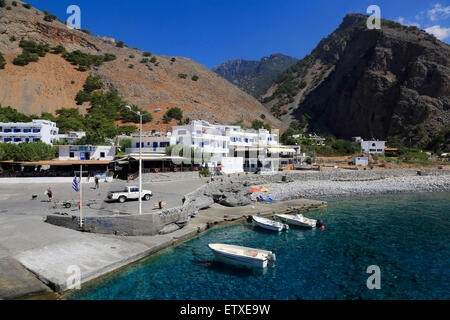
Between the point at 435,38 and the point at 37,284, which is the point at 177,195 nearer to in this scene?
the point at 37,284

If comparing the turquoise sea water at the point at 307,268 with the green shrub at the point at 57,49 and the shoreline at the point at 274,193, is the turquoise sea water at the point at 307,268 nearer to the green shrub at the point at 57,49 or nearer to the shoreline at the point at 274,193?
the shoreline at the point at 274,193

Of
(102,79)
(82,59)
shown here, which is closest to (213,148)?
(102,79)

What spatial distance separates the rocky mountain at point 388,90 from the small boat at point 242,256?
9733cm

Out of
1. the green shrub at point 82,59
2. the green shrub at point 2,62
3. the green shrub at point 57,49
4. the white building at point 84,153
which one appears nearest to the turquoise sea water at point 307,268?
the white building at point 84,153

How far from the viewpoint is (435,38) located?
357 ft

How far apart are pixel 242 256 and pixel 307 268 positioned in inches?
154

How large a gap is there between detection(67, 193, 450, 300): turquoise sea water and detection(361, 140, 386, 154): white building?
→ 5813cm

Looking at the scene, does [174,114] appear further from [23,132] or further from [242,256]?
[242,256]

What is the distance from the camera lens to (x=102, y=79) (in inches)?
4414

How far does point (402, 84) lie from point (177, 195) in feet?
357

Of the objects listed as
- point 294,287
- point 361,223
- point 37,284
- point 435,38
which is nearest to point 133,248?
point 37,284

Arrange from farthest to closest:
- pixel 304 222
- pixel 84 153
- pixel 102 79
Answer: pixel 102 79
pixel 84 153
pixel 304 222

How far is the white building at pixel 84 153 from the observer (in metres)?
43.9

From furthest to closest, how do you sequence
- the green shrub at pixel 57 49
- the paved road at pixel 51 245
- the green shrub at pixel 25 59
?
the green shrub at pixel 57 49, the green shrub at pixel 25 59, the paved road at pixel 51 245
